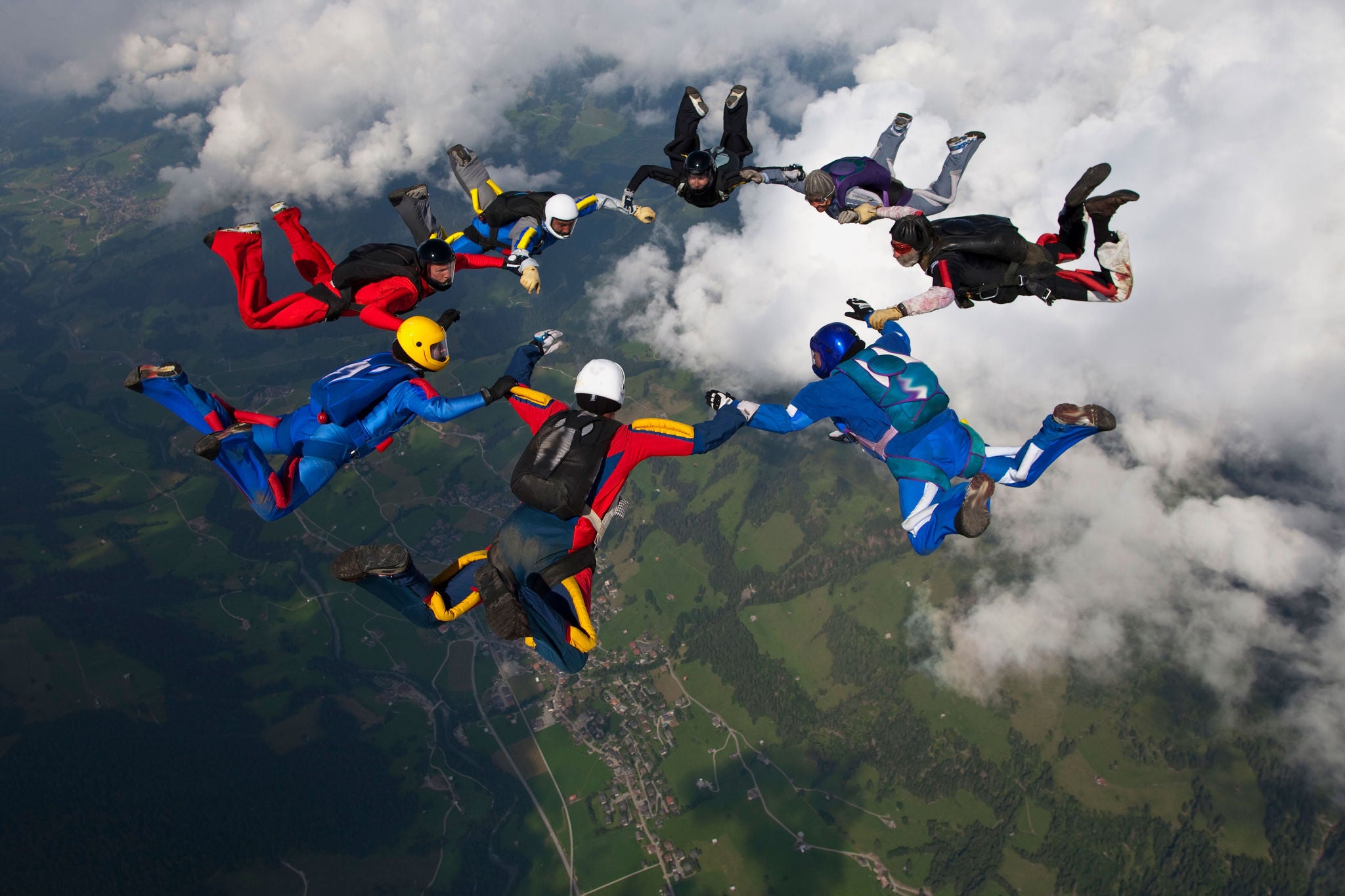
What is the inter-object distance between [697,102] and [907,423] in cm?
1081

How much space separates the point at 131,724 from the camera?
96.5 metres

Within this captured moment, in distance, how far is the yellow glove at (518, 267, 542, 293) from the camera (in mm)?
14156

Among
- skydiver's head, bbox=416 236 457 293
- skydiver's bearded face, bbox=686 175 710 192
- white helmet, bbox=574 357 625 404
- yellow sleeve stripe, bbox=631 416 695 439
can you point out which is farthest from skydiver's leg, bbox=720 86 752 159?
yellow sleeve stripe, bbox=631 416 695 439

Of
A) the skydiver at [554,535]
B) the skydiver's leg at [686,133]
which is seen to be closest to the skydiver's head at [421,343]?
the skydiver at [554,535]

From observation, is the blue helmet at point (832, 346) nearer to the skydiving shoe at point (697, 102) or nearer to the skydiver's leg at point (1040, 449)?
the skydiver's leg at point (1040, 449)

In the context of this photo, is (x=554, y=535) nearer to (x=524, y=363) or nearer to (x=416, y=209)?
(x=524, y=363)

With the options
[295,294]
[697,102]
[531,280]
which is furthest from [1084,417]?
[295,294]

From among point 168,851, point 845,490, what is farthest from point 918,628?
point 168,851

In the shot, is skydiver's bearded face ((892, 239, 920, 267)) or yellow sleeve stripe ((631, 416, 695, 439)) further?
skydiver's bearded face ((892, 239, 920, 267))

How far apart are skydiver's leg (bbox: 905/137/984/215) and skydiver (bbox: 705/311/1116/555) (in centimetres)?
643

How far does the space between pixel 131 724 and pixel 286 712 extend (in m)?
20.3

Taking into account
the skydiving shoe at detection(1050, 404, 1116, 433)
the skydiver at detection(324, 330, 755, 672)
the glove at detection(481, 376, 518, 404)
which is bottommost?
the skydiver at detection(324, 330, 755, 672)

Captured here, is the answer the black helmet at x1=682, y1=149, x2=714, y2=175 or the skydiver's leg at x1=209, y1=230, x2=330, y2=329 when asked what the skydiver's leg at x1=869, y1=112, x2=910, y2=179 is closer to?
the black helmet at x1=682, y1=149, x2=714, y2=175

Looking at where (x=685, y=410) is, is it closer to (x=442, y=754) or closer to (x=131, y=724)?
(x=442, y=754)
